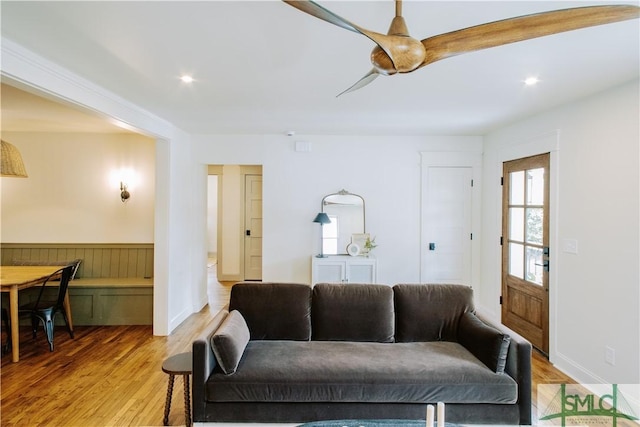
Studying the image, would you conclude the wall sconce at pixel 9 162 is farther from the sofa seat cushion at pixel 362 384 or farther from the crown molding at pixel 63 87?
the sofa seat cushion at pixel 362 384

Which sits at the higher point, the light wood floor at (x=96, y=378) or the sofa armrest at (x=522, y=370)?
the sofa armrest at (x=522, y=370)

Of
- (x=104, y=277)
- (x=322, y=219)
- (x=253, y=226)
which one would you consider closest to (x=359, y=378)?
(x=322, y=219)

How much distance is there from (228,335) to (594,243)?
2998 mm

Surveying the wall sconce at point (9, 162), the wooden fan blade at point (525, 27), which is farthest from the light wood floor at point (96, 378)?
the wooden fan blade at point (525, 27)

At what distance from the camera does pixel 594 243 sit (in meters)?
2.84

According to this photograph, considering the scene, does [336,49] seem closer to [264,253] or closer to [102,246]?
[264,253]

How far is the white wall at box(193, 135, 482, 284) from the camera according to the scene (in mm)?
4738

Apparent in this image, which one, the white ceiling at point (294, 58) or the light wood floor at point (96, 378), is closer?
the white ceiling at point (294, 58)

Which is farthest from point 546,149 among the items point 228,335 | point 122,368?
point 122,368

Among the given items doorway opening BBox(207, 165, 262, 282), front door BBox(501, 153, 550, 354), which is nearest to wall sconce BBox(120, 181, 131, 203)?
doorway opening BBox(207, 165, 262, 282)

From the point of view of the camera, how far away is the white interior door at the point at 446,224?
4.75 metres

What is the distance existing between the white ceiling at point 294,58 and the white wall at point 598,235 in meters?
0.23

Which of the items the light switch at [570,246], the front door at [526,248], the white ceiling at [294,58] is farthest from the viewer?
the front door at [526,248]

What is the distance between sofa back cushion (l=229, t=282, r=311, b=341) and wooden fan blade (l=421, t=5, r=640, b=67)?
1.99 meters
